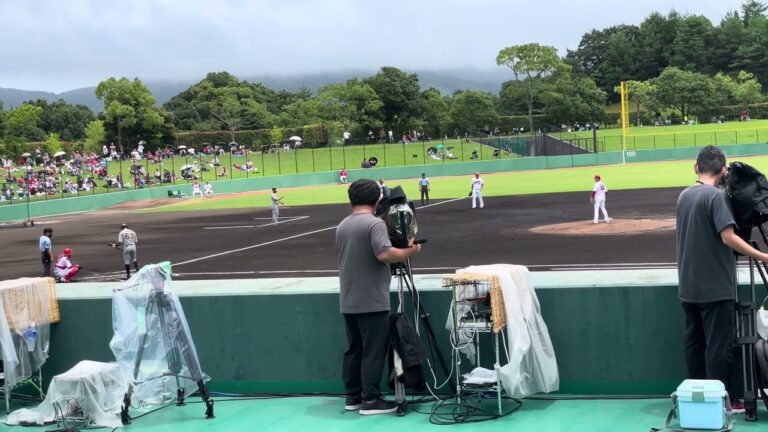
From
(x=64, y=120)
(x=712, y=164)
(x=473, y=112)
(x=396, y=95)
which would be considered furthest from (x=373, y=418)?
(x=64, y=120)

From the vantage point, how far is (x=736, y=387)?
6.22 m

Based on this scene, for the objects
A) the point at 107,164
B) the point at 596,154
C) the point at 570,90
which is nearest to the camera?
the point at 107,164

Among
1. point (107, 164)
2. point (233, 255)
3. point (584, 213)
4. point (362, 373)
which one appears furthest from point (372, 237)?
point (107, 164)

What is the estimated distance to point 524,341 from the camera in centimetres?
615

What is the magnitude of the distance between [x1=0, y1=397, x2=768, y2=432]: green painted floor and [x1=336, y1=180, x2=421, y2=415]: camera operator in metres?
0.30

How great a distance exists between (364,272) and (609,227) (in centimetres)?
2171

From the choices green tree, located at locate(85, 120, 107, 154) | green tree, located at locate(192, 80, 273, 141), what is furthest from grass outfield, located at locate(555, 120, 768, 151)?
green tree, located at locate(85, 120, 107, 154)

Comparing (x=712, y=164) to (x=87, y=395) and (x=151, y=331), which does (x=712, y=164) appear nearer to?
(x=151, y=331)

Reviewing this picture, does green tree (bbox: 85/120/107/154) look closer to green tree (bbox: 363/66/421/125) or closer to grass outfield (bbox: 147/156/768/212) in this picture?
grass outfield (bbox: 147/156/768/212)

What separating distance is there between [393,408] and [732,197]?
3088 mm

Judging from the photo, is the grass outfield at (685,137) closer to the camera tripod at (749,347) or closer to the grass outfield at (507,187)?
the grass outfield at (507,187)

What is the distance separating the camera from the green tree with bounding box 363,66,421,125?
112 meters

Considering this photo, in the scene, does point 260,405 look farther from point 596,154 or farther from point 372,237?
point 596,154

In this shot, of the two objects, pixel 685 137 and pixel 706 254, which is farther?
pixel 685 137
